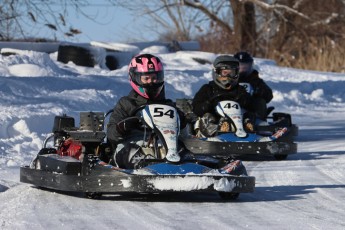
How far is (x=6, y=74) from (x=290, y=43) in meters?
19.8

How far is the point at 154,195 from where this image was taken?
29.4 feet

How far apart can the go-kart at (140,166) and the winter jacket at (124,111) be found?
0.10 meters

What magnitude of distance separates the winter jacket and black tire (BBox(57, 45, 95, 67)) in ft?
48.7


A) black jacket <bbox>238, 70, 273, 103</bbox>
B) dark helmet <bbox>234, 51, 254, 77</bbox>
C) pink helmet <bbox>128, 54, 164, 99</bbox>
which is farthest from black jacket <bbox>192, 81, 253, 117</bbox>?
pink helmet <bbox>128, 54, 164, 99</bbox>

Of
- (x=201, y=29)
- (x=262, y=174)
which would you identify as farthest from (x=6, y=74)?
(x=201, y=29)

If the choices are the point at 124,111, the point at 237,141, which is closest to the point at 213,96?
the point at 237,141

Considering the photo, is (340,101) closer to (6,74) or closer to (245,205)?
(6,74)

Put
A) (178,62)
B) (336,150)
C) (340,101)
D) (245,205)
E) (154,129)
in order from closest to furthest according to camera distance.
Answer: (245,205), (154,129), (336,150), (340,101), (178,62)

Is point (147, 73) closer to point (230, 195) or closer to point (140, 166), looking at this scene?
point (140, 166)

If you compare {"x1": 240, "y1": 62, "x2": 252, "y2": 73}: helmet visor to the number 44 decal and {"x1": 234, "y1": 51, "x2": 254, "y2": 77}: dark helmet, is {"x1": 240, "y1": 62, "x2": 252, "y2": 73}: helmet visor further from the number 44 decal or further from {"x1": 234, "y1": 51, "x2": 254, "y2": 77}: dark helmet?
the number 44 decal

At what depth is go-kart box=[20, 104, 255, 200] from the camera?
27.1 ft

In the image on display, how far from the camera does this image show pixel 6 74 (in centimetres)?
2027

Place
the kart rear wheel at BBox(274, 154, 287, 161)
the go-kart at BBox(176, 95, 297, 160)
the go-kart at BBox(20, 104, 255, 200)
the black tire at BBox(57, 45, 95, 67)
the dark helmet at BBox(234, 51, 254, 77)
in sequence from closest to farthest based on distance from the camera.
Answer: the go-kart at BBox(20, 104, 255, 200) → the go-kart at BBox(176, 95, 297, 160) → the kart rear wheel at BBox(274, 154, 287, 161) → the dark helmet at BBox(234, 51, 254, 77) → the black tire at BBox(57, 45, 95, 67)

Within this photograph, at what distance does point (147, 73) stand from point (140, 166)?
3.86 feet
